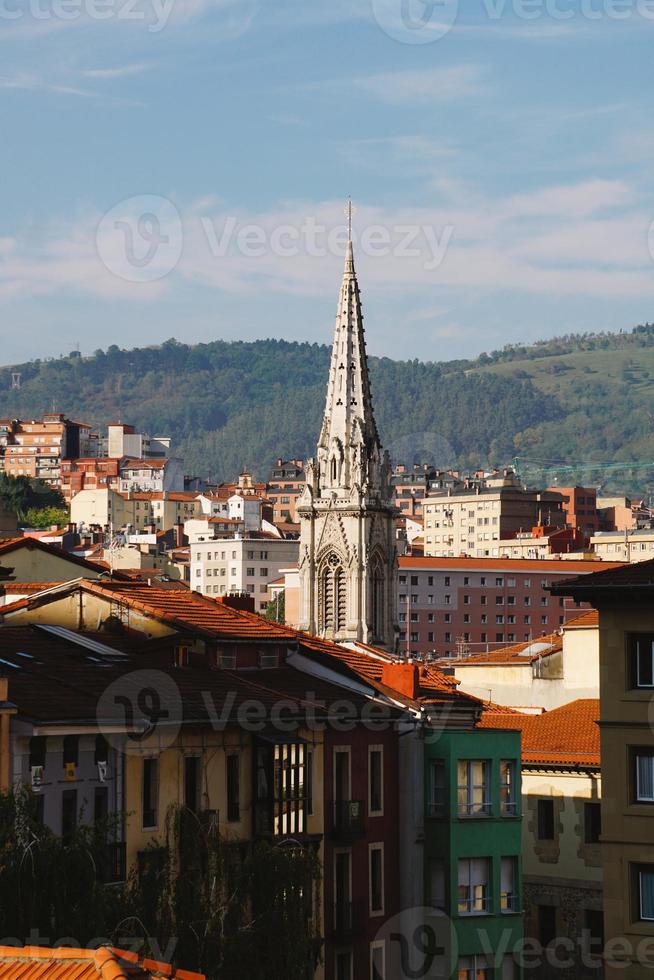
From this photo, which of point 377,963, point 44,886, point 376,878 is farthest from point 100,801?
point 376,878

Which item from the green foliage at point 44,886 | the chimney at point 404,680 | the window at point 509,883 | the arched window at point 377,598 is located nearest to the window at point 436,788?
the window at point 509,883

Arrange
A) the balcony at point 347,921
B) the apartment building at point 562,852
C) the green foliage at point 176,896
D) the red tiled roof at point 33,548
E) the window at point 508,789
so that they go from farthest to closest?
the red tiled roof at point 33,548 → the apartment building at point 562,852 → the window at point 508,789 → the balcony at point 347,921 → the green foliage at point 176,896

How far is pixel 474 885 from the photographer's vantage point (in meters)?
52.7

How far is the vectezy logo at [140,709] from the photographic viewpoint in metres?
41.5

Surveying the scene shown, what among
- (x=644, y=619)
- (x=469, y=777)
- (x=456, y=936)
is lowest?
(x=456, y=936)

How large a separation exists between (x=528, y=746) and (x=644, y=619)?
21.6 m

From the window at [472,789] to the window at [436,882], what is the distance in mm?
1270

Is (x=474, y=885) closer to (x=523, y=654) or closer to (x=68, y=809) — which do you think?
(x=68, y=809)

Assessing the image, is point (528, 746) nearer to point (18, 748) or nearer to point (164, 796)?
point (164, 796)

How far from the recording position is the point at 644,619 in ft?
138

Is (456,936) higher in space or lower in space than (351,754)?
lower

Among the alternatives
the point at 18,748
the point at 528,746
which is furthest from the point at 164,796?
the point at 528,746

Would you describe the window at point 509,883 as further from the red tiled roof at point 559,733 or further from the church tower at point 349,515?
the church tower at point 349,515

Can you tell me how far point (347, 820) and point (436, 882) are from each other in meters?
3.60
